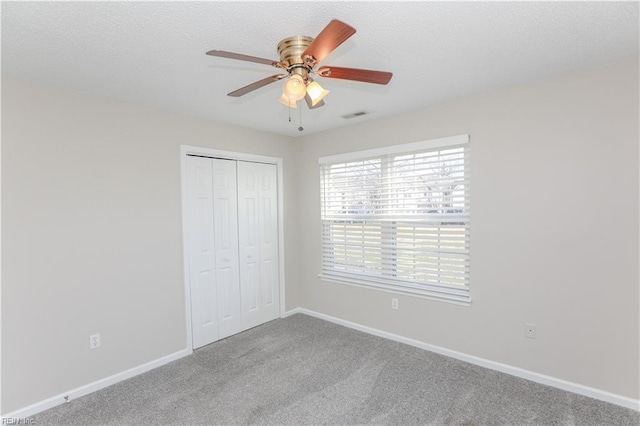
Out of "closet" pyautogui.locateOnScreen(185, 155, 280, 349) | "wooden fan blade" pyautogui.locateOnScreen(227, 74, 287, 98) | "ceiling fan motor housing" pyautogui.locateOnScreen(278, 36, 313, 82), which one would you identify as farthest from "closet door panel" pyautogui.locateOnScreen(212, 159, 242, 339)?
"ceiling fan motor housing" pyautogui.locateOnScreen(278, 36, 313, 82)

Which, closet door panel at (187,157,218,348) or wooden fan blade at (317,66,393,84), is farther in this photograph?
closet door panel at (187,157,218,348)

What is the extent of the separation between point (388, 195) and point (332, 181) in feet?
2.72

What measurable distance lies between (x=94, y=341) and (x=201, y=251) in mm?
1193

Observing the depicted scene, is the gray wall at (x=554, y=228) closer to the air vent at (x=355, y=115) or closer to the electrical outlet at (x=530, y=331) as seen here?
the electrical outlet at (x=530, y=331)

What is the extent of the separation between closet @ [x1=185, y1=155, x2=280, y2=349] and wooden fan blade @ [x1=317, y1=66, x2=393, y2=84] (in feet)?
7.09

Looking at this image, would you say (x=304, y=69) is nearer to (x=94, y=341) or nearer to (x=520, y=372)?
(x=94, y=341)

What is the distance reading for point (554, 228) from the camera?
2.55 meters

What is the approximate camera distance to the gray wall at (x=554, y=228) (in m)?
2.30

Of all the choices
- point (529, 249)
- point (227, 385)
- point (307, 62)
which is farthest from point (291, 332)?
point (307, 62)

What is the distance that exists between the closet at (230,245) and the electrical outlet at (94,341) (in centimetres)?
86

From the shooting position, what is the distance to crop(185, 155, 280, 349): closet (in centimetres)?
344

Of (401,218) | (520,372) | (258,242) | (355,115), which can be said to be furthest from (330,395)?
(355,115)

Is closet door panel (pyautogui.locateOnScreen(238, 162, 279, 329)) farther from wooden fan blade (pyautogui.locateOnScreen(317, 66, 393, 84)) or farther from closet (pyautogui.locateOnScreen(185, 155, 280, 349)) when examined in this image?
wooden fan blade (pyautogui.locateOnScreen(317, 66, 393, 84))

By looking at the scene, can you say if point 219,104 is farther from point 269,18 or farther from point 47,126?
point 269,18
